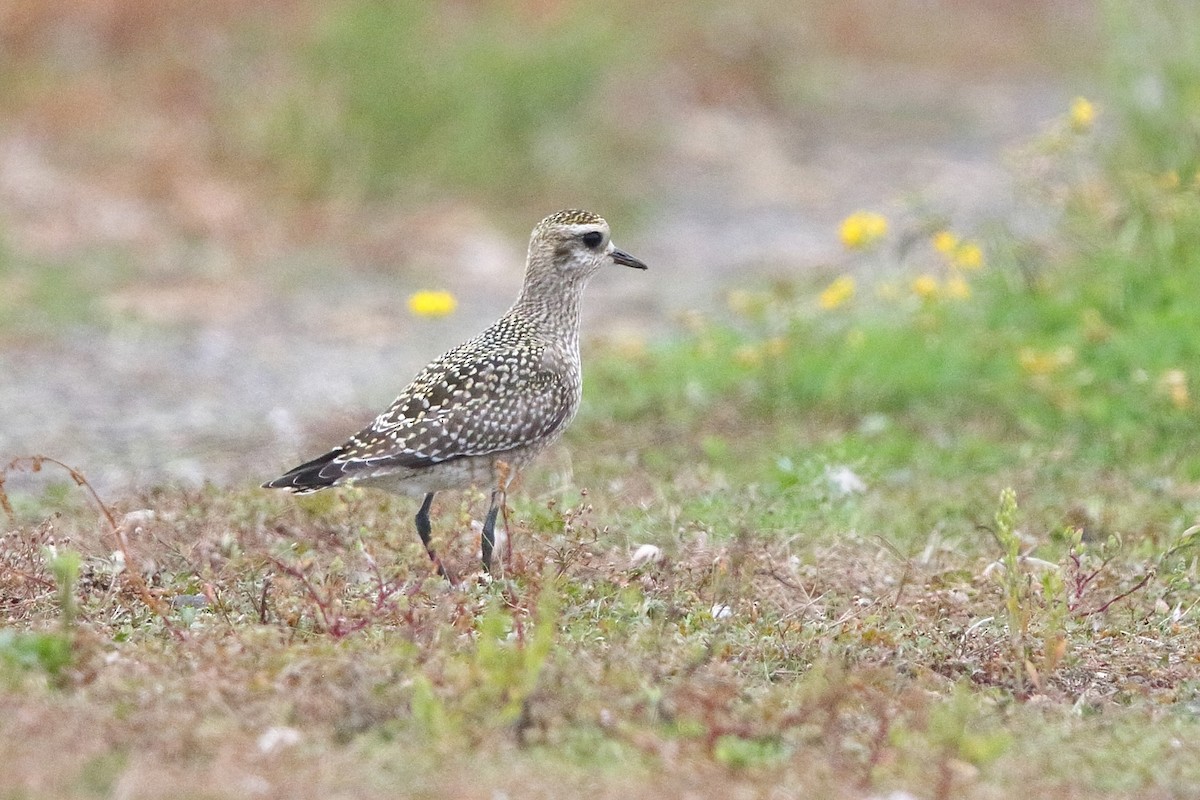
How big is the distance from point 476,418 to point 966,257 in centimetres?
405

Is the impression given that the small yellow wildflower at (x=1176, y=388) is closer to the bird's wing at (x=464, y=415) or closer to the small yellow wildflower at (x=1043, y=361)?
the small yellow wildflower at (x=1043, y=361)

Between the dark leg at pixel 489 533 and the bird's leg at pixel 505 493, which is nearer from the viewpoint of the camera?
the bird's leg at pixel 505 493

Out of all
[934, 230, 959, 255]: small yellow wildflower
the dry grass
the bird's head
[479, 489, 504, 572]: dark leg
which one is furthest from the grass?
the bird's head

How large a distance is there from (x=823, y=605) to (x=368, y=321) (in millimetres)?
6558

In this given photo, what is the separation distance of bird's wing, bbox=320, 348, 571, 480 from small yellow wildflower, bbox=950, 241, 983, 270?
3.58m

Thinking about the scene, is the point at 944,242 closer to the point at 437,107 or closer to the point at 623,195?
the point at 437,107

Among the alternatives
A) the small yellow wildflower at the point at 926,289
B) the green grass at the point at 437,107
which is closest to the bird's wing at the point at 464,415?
the small yellow wildflower at the point at 926,289

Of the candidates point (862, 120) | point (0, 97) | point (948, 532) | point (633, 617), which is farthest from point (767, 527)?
point (862, 120)

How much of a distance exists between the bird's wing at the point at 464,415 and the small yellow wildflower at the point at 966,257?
3580mm

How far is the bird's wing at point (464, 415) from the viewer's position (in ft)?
21.5

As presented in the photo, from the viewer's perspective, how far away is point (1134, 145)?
11086mm

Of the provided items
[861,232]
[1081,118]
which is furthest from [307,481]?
[1081,118]

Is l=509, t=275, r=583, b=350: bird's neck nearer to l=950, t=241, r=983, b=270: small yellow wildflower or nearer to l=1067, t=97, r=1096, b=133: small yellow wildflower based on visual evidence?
l=950, t=241, r=983, b=270: small yellow wildflower

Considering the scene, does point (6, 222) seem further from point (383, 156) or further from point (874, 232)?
point (874, 232)
